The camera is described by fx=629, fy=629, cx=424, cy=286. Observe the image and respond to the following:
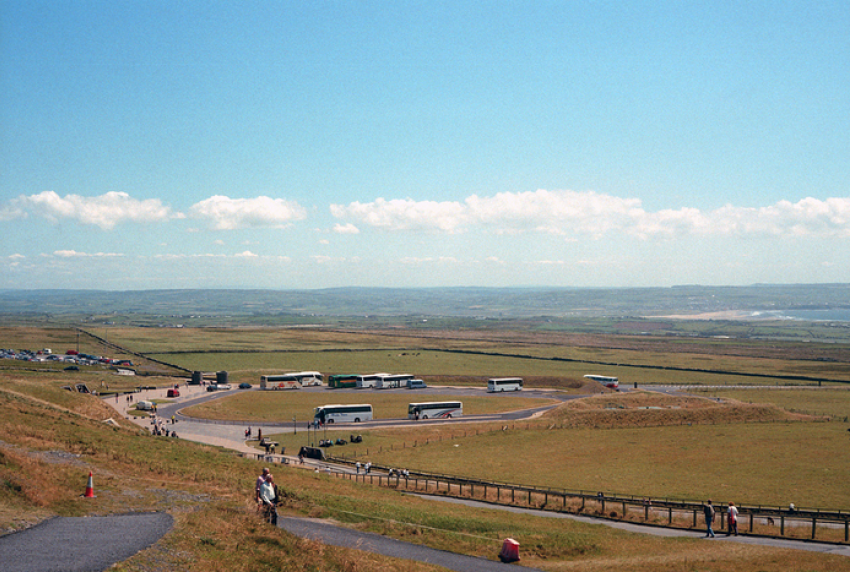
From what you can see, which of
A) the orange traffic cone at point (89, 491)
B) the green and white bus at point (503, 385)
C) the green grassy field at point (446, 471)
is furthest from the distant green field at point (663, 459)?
the green and white bus at point (503, 385)

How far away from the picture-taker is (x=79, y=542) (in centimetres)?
1853

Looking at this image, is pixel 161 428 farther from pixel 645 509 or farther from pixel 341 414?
pixel 645 509

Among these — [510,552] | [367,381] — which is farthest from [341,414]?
[510,552]

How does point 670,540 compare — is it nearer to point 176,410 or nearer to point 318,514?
point 318,514

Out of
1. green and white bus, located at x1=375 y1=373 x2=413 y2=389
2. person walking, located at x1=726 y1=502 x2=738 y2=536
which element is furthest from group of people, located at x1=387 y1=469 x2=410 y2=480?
green and white bus, located at x1=375 y1=373 x2=413 y2=389

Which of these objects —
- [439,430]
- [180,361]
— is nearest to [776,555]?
[439,430]

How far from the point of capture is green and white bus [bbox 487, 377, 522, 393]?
390 feet

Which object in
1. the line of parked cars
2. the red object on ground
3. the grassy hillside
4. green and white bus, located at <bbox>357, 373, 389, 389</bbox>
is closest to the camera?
the grassy hillside

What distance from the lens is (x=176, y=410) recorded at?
9156 cm

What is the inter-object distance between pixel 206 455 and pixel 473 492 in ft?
63.2

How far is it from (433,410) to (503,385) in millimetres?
31581

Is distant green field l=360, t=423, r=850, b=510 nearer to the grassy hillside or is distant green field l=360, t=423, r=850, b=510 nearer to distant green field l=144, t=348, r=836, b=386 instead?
the grassy hillside

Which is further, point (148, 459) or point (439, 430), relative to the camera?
point (439, 430)

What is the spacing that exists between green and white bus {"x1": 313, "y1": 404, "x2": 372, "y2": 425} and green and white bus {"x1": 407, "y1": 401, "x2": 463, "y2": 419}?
20.8 ft
